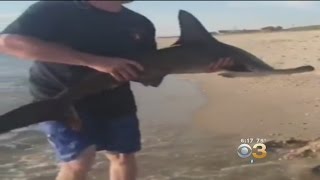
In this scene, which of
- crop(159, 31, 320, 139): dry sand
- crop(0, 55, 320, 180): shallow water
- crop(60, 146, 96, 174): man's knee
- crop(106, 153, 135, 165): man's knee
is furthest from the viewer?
crop(0, 55, 320, 180): shallow water

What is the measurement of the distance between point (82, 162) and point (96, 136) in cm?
11

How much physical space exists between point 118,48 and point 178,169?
51.4 inches

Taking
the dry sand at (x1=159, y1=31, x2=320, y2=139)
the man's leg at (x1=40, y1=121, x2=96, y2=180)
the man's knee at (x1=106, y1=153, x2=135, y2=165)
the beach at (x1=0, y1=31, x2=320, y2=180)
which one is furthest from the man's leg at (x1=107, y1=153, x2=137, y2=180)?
the dry sand at (x1=159, y1=31, x2=320, y2=139)

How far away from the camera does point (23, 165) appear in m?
3.57

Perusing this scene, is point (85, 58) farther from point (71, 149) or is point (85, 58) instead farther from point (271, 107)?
point (271, 107)

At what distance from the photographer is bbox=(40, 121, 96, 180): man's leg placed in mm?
2305

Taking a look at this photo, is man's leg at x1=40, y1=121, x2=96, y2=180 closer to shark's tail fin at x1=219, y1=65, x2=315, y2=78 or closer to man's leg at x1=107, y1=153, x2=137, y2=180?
man's leg at x1=107, y1=153, x2=137, y2=180

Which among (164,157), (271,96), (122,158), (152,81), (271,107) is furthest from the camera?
(271,96)

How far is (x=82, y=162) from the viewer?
7.77 feet

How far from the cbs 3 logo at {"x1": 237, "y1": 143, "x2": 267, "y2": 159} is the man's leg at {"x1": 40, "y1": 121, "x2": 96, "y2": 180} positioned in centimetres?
73

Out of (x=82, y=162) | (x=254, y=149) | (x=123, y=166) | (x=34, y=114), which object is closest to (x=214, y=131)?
(x=254, y=149)

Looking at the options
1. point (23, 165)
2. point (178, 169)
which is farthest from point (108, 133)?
point (23, 165)

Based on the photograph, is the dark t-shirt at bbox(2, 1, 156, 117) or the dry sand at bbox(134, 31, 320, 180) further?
the dry sand at bbox(134, 31, 320, 180)

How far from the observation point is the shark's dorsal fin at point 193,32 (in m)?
2.19
